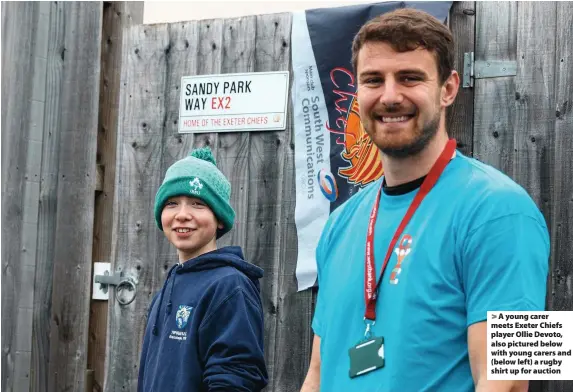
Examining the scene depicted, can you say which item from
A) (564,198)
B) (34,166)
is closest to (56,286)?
(34,166)

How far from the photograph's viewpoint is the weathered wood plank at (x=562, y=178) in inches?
152

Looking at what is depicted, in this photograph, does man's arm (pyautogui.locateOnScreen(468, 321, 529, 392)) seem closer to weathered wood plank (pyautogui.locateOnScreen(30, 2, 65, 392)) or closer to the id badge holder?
the id badge holder

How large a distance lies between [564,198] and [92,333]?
8.67ft

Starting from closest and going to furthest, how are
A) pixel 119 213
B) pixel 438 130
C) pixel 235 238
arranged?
1. pixel 438 130
2. pixel 235 238
3. pixel 119 213

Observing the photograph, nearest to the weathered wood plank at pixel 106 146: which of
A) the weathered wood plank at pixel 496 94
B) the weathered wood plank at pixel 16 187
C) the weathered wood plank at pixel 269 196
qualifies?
the weathered wood plank at pixel 16 187

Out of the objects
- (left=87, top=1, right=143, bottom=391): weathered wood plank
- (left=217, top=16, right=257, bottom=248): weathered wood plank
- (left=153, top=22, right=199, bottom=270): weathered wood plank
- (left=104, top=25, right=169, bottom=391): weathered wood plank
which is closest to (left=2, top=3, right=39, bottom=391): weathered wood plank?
(left=87, top=1, right=143, bottom=391): weathered wood plank

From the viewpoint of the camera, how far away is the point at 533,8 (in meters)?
4.05

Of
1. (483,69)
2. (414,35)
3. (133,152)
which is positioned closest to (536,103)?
(483,69)

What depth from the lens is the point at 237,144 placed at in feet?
15.2

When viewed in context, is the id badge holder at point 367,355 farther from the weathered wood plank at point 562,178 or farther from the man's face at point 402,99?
the weathered wood plank at point 562,178

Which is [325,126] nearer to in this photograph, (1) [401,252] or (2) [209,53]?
(2) [209,53]

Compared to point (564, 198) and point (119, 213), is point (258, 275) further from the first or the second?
point (119, 213)

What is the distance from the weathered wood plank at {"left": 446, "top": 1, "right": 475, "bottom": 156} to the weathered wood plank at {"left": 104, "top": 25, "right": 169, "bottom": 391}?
1.56 m

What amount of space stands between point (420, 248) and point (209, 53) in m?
2.95
